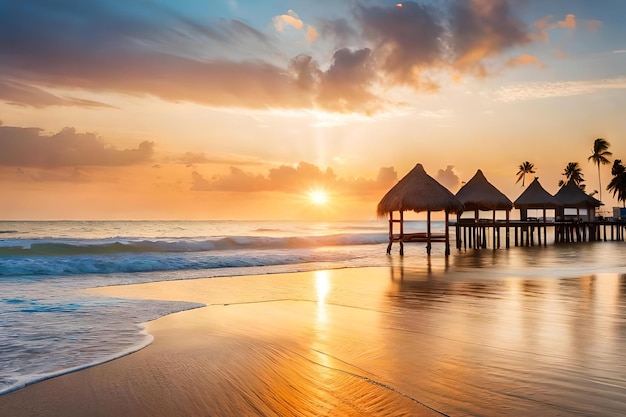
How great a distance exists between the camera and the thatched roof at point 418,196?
28.9 m

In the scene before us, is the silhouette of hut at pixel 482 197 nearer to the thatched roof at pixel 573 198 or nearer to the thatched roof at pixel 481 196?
the thatched roof at pixel 481 196

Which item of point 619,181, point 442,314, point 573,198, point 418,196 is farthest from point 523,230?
point 442,314

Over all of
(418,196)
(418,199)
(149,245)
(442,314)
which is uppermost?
(418,196)

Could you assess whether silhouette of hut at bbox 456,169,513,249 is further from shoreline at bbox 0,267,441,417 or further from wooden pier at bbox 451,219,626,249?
shoreline at bbox 0,267,441,417

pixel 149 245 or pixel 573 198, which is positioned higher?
pixel 573 198

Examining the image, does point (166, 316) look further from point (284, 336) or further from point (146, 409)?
point (146, 409)

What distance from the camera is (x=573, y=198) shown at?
46.4m

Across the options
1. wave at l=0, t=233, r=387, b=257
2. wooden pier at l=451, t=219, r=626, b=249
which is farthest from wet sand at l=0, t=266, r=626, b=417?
wave at l=0, t=233, r=387, b=257

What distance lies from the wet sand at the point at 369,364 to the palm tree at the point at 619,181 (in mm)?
63434

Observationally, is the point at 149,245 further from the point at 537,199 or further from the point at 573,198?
the point at 573,198

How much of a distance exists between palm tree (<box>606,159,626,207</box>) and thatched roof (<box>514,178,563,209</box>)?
27.6m

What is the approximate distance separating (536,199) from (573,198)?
23.4 ft

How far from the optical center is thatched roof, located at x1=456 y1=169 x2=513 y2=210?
36938 millimetres

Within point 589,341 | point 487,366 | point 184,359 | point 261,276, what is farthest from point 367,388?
point 261,276
